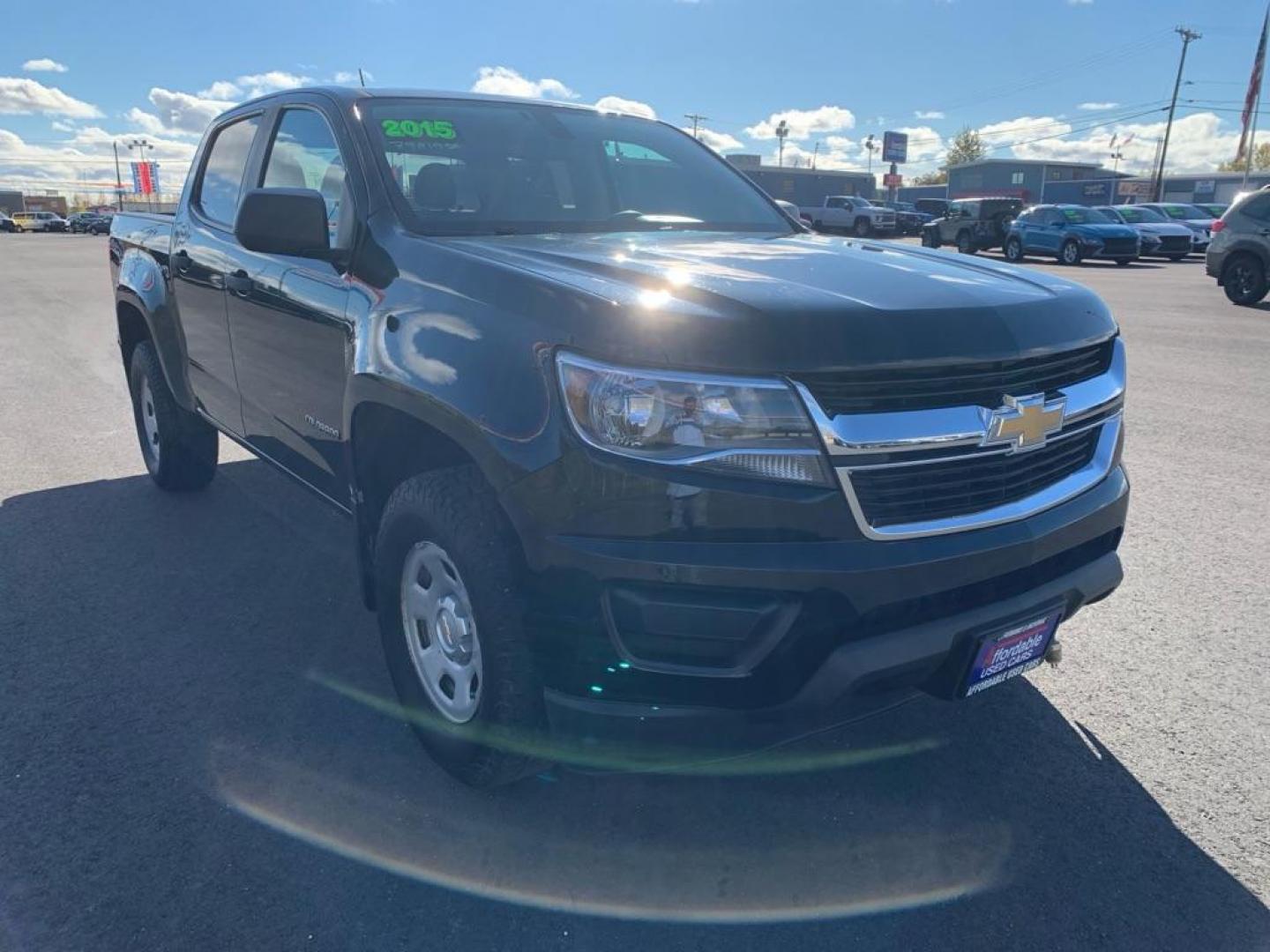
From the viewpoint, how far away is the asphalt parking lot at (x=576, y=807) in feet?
7.25

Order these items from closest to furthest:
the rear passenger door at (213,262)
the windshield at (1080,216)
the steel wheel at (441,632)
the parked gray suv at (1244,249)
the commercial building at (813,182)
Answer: the steel wheel at (441,632) → the rear passenger door at (213,262) → the parked gray suv at (1244,249) → the windshield at (1080,216) → the commercial building at (813,182)

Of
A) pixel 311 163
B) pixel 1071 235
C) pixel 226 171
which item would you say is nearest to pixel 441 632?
pixel 311 163

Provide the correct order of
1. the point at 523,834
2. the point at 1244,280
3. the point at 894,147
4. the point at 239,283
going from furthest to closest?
the point at 894,147
the point at 1244,280
the point at 239,283
the point at 523,834

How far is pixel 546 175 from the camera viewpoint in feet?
11.2

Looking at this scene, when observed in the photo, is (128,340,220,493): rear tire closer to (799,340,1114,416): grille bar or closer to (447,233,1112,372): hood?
(447,233,1112,372): hood

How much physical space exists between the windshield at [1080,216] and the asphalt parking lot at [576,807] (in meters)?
23.0

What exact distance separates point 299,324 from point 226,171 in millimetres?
1519

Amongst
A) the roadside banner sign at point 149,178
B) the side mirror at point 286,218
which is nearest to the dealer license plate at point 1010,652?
the side mirror at point 286,218

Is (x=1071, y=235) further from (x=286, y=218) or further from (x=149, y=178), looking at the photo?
(x=149, y=178)

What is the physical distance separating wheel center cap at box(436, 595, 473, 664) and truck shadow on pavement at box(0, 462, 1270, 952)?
15.5 inches

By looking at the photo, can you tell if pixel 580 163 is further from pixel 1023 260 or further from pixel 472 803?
pixel 1023 260

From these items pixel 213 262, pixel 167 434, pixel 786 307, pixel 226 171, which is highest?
pixel 226 171

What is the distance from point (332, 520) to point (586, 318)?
3.16 meters

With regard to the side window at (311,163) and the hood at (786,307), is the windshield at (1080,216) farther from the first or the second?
the side window at (311,163)
